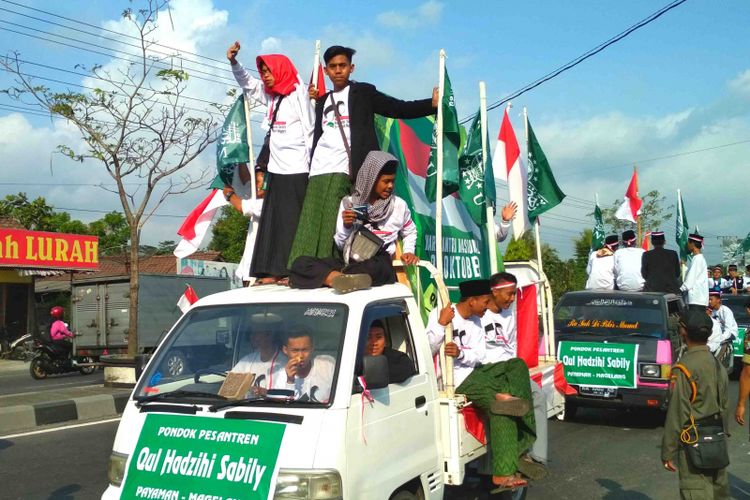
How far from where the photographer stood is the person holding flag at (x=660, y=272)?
11281 mm

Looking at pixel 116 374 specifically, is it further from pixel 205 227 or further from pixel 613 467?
pixel 613 467

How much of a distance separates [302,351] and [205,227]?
3.79 metres

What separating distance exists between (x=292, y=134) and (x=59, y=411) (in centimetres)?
692

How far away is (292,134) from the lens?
5852 millimetres

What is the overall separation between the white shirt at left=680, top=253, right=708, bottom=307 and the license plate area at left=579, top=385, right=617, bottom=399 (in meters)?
3.15

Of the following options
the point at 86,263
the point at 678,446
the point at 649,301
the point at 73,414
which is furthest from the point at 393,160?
the point at 86,263

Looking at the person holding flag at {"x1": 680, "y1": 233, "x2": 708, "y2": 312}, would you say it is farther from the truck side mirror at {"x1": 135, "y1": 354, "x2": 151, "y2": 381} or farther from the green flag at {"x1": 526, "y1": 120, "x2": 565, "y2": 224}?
the truck side mirror at {"x1": 135, "y1": 354, "x2": 151, "y2": 381}

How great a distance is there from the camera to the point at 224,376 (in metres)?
4.13

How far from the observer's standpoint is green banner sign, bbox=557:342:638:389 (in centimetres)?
955

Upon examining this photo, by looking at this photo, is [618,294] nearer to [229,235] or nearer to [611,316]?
[611,316]

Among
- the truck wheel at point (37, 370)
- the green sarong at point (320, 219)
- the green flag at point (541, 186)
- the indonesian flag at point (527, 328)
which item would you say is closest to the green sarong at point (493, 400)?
the indonesian flag at point (527, 328)

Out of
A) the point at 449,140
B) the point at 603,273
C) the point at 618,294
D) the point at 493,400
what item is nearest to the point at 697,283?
the point at 603,273

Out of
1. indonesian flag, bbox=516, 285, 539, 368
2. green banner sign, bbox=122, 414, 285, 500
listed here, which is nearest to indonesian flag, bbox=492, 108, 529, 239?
indonesian flag, bbox=516, 285, 539, 368

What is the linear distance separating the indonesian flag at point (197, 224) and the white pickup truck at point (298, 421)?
2.96m
